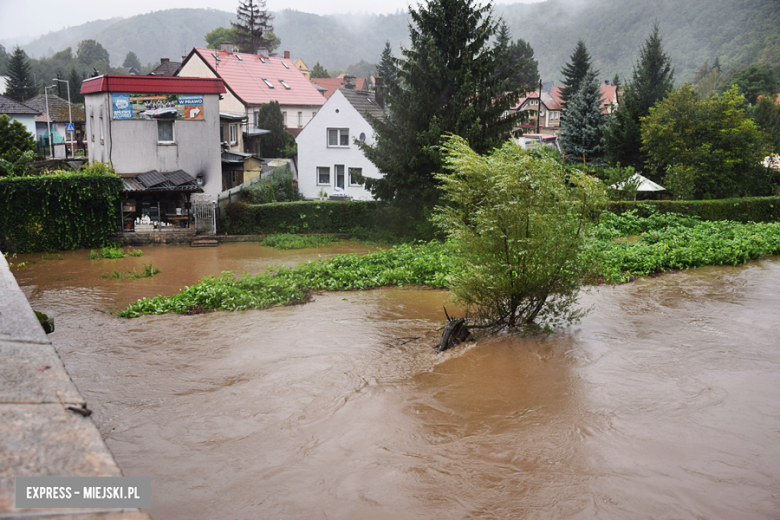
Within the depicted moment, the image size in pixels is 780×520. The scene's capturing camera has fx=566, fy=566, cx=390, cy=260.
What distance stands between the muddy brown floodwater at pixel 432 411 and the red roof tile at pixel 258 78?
3610 centimetres

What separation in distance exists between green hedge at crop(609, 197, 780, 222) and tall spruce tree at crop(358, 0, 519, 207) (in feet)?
27.7

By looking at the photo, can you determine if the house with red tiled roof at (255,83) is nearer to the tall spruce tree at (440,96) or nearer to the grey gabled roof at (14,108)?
the grey gabled roof at (14,108)

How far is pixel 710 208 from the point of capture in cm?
2784

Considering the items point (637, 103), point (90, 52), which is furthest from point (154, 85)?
point (90, 52)

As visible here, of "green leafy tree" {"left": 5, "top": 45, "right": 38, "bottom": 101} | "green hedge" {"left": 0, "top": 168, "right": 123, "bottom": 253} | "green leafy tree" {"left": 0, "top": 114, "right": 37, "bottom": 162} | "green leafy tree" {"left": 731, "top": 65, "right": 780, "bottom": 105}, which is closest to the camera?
"green hedge" {"left": 0, "top": 168, "right": 123, "bottom": 253}

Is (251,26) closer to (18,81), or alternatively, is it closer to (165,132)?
(18,81)

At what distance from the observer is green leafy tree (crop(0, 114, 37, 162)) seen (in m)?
A: 36.2

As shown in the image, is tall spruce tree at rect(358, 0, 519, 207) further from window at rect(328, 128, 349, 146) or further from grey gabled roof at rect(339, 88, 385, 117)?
window at rect(328, 128, 349, 146)

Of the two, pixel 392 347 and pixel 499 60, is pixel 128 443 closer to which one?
pixel 392 347

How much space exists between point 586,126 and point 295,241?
963 inches

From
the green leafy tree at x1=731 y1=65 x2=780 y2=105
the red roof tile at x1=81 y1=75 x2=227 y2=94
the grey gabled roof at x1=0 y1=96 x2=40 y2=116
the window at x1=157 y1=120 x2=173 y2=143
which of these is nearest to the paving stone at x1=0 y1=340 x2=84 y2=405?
the red roof tile at x1=81 y1=75 x2=227 y2=94

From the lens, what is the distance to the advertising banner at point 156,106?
27.7 metres

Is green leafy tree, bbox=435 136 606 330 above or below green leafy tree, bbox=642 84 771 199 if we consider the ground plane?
below

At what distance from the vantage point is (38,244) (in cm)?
2325
